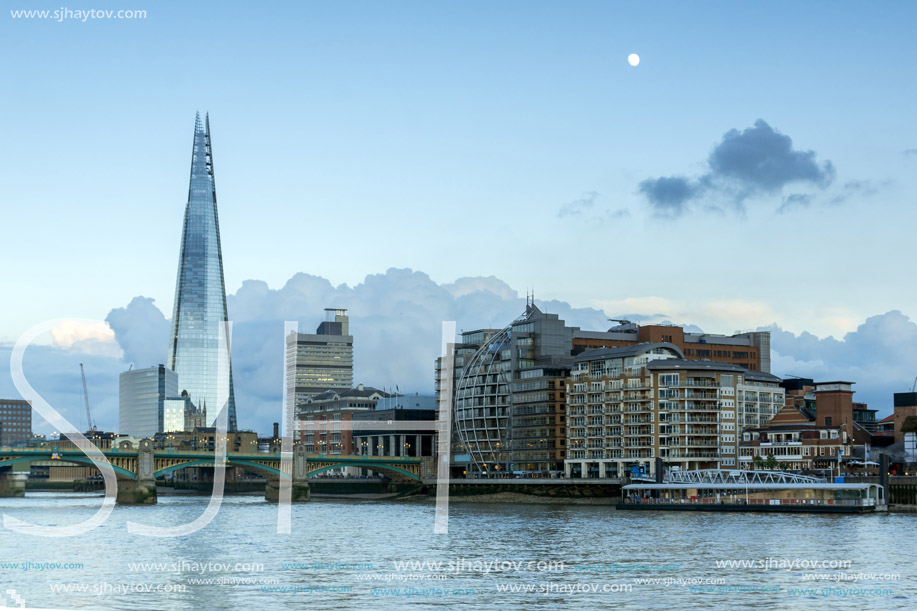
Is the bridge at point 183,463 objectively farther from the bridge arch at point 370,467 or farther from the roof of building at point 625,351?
the roof of building at point 625,351

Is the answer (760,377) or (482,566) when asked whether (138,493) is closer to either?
(760,377)

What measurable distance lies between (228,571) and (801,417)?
114 metres

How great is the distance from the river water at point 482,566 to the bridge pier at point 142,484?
176 feet

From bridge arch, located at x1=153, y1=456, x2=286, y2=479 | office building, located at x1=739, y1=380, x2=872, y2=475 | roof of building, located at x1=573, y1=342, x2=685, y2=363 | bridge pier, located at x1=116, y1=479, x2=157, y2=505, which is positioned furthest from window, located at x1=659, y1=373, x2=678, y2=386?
bridge pier, located at x1=116, y1=479, x2=157, y2=505

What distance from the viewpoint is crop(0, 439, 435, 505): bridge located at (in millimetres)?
153125

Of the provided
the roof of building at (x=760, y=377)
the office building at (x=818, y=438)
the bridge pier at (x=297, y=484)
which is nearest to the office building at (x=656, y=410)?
the roof of building at (x=760, y=377)

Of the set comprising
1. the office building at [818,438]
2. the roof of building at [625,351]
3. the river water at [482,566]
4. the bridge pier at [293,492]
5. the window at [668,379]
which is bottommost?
the bridge pier at [293,492]

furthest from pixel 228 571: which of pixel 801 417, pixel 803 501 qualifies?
pixel 801 417

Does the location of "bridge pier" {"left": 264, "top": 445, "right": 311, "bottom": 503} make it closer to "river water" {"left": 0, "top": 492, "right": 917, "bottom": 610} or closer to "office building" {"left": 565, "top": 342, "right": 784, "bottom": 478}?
"office building" {"left": 565, "top": 342, "right": 784, "bottom": 478}

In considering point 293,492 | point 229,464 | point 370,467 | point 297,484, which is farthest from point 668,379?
point 229,464

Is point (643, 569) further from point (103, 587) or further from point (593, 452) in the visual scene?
point (593, 452)

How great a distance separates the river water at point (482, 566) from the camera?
182 feet

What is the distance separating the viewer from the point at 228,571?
67.8 m

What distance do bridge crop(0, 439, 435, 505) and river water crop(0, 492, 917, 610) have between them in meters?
46.2
